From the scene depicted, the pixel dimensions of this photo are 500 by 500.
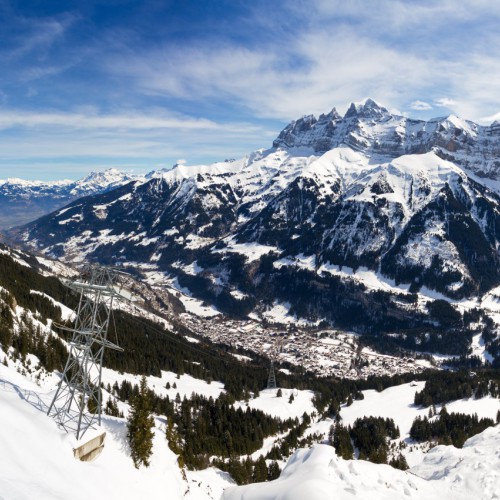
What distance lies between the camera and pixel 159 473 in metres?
50.2

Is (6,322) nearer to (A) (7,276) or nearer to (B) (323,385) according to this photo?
(A) (7,276)

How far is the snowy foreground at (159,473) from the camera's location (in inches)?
1286

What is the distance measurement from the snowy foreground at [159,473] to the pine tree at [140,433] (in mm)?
961

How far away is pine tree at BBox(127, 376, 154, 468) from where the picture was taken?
49031mm

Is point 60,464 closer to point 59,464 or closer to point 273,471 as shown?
point 59,464

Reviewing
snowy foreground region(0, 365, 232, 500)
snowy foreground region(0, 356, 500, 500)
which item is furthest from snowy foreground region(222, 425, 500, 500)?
snowy foreground region(0, 365, 232, 500)

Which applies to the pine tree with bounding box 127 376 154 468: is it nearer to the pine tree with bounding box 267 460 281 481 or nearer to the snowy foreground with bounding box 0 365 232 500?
the snowy foreground with bounding box 0 365 232 500

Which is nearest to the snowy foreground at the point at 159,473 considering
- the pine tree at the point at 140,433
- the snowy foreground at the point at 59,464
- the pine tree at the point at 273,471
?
the snowy foreground at the point at 59,464

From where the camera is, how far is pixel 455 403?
15188 cm

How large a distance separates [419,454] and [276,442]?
3724cm

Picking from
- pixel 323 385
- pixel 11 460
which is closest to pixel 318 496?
pixel 11 460

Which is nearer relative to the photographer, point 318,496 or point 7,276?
point 318,496

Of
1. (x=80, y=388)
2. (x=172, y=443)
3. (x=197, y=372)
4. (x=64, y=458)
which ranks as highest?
(x=80, y=388)

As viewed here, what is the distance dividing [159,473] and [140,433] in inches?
221
